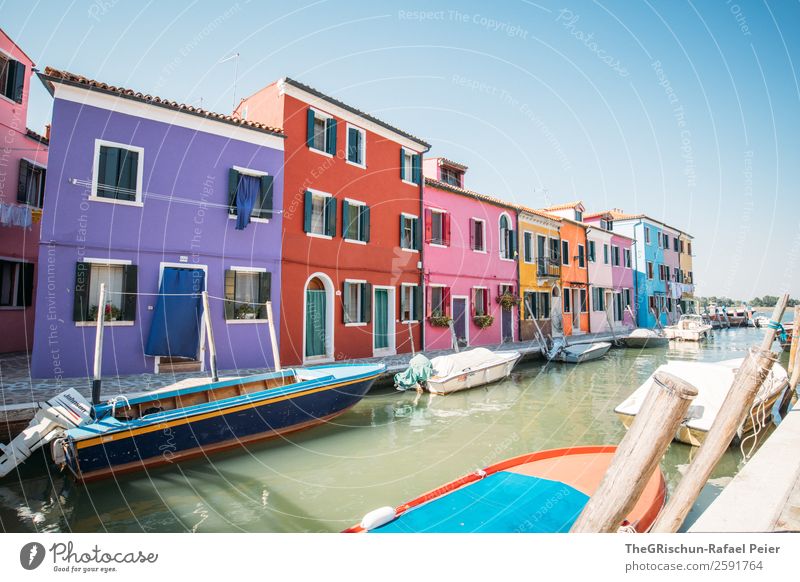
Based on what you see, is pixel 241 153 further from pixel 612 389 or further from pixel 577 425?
pixel 612 389

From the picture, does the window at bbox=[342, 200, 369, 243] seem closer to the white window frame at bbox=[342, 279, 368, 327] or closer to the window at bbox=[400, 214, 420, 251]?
the white window frame at bbox=[342, 279, 368, 327]

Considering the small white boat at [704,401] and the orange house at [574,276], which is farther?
the orange house at [574,276]

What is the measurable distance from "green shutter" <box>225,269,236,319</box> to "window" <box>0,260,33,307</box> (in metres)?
6.70

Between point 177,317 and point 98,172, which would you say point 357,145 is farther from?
point 177,317

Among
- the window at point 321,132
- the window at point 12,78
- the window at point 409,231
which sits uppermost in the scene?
the window at point 12,78

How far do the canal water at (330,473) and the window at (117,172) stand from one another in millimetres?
5983

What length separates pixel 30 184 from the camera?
12594 mm

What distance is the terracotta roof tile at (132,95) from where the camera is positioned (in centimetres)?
845

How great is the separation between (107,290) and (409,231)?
981 cm

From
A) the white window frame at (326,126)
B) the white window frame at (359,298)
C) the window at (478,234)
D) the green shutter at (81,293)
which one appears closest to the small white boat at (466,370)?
the white window frame at (359,298)

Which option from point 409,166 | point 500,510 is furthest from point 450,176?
point 500,510

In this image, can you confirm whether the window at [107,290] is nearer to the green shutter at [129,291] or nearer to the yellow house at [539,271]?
the green shutter at [129,291]

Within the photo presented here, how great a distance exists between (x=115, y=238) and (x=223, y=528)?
7.75 m

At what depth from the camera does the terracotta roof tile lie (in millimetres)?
8453
